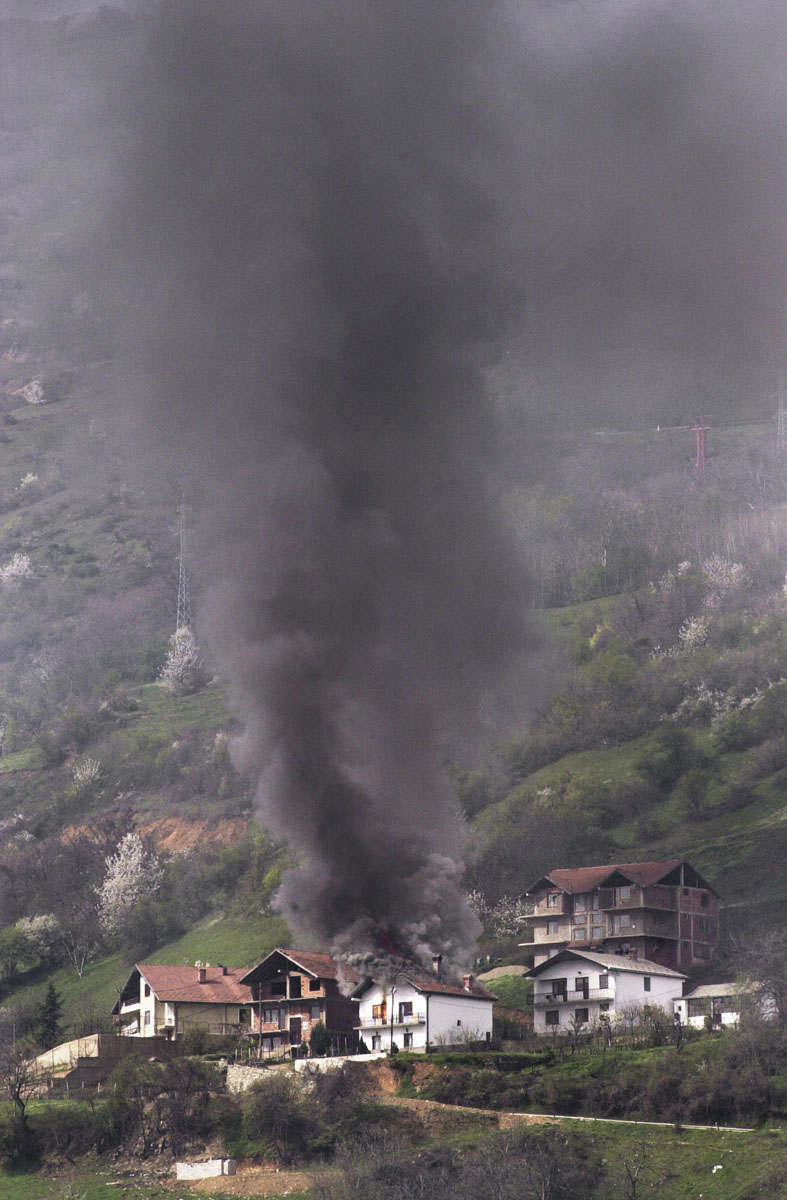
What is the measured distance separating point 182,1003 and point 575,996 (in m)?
21.5

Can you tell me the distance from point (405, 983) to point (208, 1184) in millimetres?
15624

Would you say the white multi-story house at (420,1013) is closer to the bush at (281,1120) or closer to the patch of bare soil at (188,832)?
the bush at (281,1120)

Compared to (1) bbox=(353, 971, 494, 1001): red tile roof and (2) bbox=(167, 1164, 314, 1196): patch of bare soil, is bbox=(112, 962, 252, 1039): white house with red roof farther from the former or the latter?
(2) bbox=(167, 1164, 314, 1196): patch of bare soil

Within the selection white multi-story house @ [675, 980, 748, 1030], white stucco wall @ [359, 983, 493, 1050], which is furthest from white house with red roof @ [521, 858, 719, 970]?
white stucco wall @ [359, 983, 493, 1050]

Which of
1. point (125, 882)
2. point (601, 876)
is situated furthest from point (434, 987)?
point (125, 882)

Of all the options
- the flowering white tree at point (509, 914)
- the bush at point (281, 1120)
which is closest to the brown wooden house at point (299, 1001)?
the bush at point (281, 1120)

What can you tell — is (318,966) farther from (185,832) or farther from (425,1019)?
(185,832)

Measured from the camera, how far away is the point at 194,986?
94.9 metres

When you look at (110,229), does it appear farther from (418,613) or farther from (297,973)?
(297,973)

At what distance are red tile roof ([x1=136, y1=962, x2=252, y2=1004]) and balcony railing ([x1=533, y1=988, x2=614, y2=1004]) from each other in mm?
16098

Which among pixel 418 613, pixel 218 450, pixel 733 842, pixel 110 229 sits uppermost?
pixel 110 229

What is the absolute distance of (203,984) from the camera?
95.5m

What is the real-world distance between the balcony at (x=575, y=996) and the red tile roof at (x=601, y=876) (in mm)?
13810

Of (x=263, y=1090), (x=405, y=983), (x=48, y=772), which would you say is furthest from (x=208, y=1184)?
(x=48, y=772)
